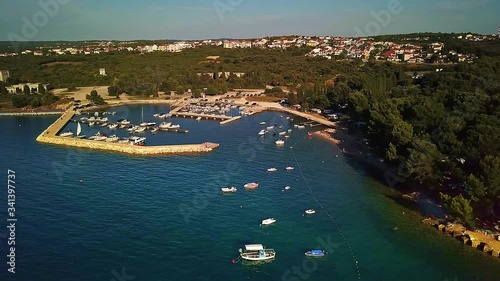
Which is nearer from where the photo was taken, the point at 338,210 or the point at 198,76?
the point at 338,210

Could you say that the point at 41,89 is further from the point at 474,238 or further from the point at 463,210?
the point at 474,238

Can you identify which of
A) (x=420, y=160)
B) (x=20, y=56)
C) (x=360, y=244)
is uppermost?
(x=20, y=56)

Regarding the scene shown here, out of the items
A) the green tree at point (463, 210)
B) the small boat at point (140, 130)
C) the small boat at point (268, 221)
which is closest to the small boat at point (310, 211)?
the small boat at point (268, 221)

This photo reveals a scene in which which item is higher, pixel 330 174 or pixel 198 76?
pixel 198 76

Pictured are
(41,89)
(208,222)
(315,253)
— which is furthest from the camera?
(41,89)

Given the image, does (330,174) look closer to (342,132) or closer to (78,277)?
(342,132)

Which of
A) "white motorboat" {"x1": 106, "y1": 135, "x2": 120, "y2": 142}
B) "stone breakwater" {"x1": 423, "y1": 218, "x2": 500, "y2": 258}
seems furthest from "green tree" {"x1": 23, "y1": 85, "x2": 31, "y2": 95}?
"stone breakwater" {"x1": 423, "y1": 218, "x2": 500, "y2": 258}

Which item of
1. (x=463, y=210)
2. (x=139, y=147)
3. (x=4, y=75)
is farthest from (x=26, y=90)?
(x=463, y=210)

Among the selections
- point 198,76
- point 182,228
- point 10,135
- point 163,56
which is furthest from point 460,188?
point 163,56
